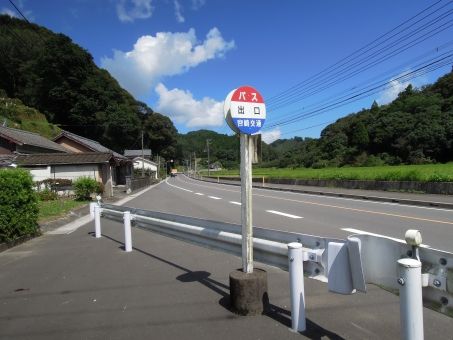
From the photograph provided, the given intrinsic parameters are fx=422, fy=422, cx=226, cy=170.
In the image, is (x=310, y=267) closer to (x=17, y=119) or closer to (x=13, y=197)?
(x=13, y=197)

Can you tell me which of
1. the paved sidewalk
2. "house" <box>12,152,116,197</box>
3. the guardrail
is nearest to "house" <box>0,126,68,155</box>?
A: "house" <box>12,152,116,197</box>

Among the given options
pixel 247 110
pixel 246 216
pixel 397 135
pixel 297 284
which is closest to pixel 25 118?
pixel 397 135

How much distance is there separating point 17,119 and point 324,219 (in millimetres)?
57803

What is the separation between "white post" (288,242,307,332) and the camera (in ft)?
14.0

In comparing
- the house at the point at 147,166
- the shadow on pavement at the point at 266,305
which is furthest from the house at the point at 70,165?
the house at the point at 147,166

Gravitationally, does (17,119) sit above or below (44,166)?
above

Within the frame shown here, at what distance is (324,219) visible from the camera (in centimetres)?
1418

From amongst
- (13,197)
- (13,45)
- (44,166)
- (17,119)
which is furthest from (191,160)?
(13,197)

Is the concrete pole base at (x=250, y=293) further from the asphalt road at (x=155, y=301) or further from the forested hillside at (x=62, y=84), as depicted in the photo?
the forested hillside at (x=62, y=84)

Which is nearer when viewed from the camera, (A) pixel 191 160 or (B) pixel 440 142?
(B) pixel 440 142

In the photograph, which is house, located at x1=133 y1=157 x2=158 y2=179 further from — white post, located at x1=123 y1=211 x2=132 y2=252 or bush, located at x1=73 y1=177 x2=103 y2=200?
white post, located at x1=123 y1=211 x2=132 y2=252

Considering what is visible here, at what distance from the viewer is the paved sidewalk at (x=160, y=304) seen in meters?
4.43

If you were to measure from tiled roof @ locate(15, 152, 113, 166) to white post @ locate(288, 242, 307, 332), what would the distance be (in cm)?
3342

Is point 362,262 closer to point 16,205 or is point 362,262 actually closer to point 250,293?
point 250,293
